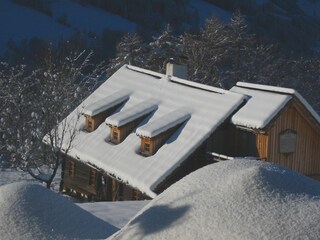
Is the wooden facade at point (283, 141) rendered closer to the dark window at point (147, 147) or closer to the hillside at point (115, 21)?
the dark window at point (147, 147)

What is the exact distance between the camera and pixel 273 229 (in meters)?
6.45

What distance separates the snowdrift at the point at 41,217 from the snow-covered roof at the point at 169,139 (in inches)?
331

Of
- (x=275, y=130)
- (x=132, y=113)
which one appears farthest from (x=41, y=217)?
(x=132, y=113)

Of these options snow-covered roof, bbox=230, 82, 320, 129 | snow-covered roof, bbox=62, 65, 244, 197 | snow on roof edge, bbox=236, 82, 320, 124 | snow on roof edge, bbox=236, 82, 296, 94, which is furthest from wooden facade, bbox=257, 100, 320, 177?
snow-covered roof, bbox=62, 65, 244, 197

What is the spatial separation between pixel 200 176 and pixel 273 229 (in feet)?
4.53

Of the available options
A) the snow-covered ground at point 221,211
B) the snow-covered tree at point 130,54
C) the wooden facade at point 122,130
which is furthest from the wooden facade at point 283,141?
the snow-covered tree at point 130,54

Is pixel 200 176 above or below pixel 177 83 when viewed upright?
above

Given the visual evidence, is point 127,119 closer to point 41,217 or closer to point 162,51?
point 41,217

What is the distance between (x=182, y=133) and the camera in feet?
64.4

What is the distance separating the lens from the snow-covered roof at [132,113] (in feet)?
68.7

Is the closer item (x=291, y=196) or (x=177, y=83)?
(x=291, y=196)

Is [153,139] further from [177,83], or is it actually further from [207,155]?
[177,83]

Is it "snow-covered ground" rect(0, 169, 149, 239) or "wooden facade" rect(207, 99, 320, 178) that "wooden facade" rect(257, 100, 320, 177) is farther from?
"snow-covered ground" rect(0, 169, 149, 239)

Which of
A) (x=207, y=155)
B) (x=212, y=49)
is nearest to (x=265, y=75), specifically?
(x=212, y=49)
